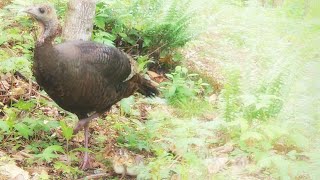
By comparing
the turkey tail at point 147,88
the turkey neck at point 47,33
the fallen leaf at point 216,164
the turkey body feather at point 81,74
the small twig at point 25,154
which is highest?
the turkey neck at point 47,33

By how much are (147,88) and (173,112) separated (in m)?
0.80

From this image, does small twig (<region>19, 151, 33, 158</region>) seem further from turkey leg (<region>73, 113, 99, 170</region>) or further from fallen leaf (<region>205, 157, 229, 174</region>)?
fallen leaf (<region>205, 157, 229, 174</region>)

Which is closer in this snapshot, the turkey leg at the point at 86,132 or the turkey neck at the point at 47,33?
the turkey neck at the point at 47,33

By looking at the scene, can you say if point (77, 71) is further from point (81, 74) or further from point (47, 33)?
point (47, 33)

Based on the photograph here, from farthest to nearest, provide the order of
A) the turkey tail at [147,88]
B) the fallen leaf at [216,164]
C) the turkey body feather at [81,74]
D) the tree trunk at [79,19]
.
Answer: the tree trunk at [79,19], the turkey tail at [147,88], the turkey body feather at [81,74], the fallen leaf at [216,164]

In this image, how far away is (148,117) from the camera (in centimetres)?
586

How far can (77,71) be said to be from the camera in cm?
427

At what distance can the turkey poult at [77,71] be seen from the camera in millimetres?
4188

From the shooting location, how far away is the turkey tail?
5.30 meters

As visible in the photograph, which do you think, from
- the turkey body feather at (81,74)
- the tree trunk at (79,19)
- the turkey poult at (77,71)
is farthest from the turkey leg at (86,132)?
the tree trunk at (79,19)

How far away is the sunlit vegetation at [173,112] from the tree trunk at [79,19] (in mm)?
407

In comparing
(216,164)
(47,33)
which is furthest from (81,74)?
(216,164)

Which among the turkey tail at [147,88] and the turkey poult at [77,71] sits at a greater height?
the turkey poult at [77,71]

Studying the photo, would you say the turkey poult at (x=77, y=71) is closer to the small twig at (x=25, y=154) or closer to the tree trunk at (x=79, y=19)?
the small twig at (x=25, y=154)
